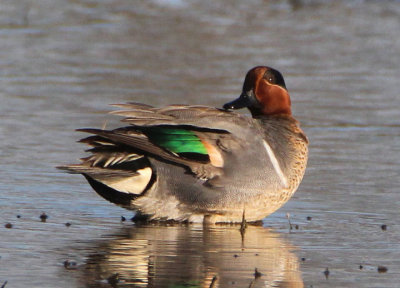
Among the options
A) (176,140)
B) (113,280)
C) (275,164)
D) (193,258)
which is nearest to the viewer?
(113,280)

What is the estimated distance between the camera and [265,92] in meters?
8.15

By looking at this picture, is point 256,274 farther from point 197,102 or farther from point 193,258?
point 197,102

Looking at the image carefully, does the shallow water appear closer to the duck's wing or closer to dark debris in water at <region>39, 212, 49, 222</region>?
dark debris in water at <region>39, 212, 49, 222</region>

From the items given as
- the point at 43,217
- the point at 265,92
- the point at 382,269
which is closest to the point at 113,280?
the point at 382,269

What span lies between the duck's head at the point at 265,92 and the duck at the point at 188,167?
49cm

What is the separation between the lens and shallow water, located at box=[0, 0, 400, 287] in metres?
6.14

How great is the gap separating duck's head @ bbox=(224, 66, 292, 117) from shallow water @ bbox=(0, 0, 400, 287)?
0.76 m

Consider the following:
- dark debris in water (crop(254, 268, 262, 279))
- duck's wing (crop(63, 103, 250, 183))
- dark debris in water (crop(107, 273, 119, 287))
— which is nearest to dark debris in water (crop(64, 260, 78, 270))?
dark debris in water (crop(107, 273, 119, 287))

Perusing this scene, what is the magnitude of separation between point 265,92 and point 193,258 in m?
2.21

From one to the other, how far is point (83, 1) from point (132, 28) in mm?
2388

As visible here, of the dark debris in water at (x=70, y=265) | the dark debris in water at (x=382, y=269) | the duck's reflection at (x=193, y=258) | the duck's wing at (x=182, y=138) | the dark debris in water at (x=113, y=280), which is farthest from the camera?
the duck's wing at (x=182, y=138)

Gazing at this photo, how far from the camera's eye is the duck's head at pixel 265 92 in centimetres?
814

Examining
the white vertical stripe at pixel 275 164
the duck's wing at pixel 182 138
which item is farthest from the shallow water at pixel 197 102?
the duck's wing at pixel 182 138

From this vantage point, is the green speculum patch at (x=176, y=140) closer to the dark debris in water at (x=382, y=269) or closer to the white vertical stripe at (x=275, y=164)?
the white vertical stripe at (x=275, y=164)
